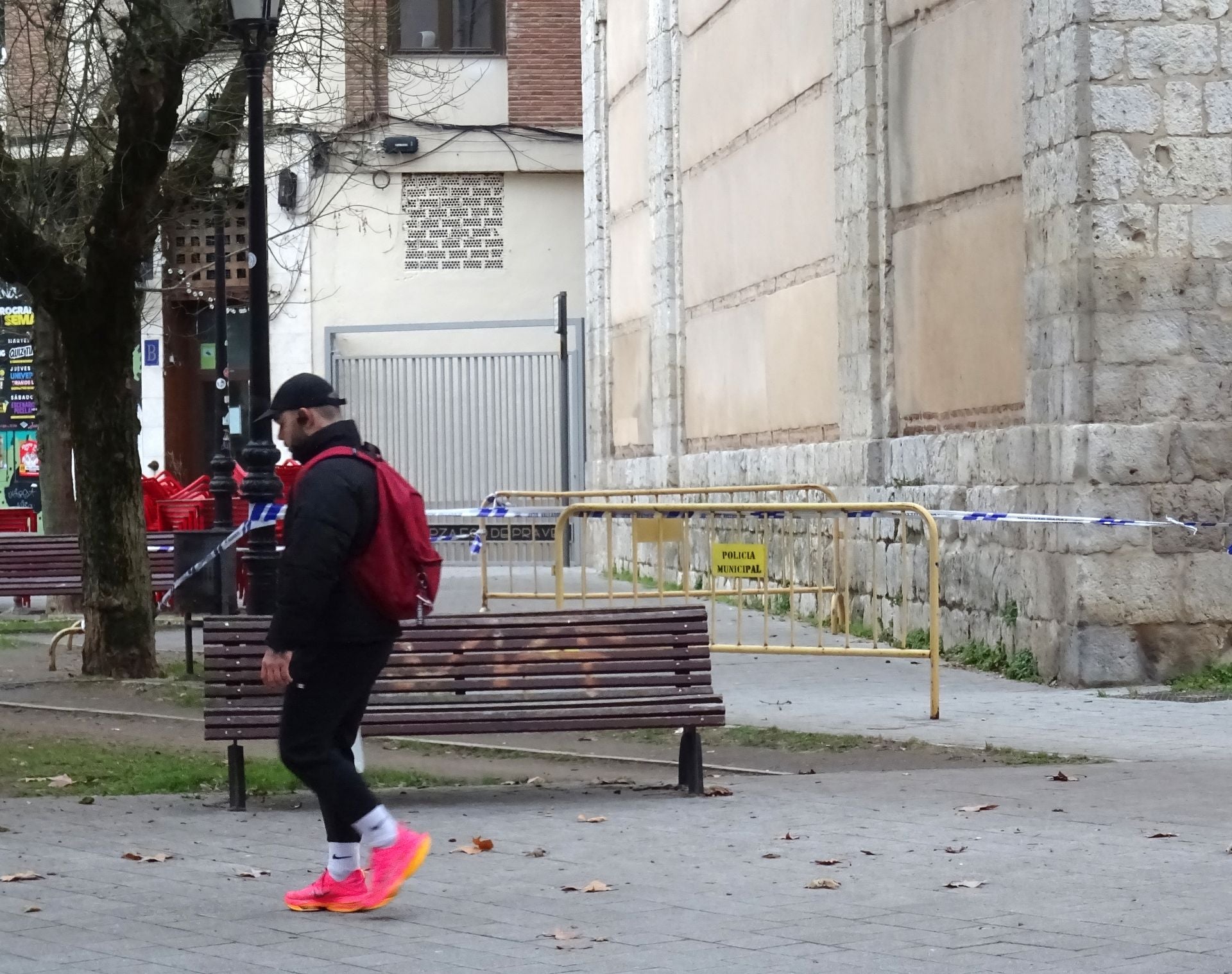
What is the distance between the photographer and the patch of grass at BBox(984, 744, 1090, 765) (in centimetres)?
981

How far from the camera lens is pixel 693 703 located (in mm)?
8883

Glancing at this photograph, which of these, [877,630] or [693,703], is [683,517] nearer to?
Result: [877,630]

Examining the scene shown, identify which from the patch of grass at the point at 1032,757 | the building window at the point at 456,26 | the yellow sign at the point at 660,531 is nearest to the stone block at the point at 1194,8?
the yellow sign at the point at 660,531

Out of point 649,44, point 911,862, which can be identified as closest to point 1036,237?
point 911,862

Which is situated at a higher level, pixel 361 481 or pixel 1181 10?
pixel 1181 10

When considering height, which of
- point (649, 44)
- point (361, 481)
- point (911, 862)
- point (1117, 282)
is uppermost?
point (649, 44)

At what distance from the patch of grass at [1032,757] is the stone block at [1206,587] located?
2996 mm

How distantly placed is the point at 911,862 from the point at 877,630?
612cm

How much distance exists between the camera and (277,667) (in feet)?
22.2

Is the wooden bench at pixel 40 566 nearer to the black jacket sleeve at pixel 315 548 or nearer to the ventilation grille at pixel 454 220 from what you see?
the black jacket sleeve at pixel 315 548

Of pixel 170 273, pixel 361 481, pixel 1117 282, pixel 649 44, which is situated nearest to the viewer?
pixel 361 481

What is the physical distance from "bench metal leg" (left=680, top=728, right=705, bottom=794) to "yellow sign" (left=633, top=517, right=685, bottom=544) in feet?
17.8

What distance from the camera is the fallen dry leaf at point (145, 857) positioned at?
298 inches

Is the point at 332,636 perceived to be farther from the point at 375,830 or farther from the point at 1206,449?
the point at 1206,449
